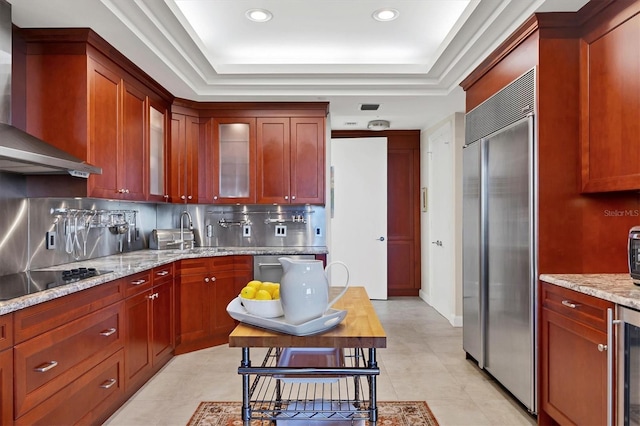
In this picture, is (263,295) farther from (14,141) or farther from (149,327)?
(149,327)

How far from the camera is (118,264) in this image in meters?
3.05

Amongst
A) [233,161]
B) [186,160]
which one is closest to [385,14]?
[233,161]

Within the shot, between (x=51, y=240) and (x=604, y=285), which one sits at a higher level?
(x=51, y=240)

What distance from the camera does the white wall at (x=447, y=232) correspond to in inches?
195

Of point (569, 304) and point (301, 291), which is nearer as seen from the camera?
point (301, 291)

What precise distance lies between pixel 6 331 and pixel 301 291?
4.28 feet

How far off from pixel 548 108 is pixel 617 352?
143cm

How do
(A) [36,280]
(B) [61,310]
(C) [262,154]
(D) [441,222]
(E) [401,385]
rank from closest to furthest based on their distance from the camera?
(B) [61,310]
(A) [36,280]
(E) [401,385]
(C) [262,154]
(D) [441,222]

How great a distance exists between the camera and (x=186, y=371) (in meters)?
3.48

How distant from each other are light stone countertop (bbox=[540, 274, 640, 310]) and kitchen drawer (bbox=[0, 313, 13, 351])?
2.59 m

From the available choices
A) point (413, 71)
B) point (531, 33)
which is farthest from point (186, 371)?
point (531, 33)

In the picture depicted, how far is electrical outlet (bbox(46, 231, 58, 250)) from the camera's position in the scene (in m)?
2.92

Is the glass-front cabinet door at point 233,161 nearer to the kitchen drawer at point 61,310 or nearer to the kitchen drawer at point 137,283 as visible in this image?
the kitchen drawer at point 137,283

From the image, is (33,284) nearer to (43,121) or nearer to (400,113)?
(43,121)
